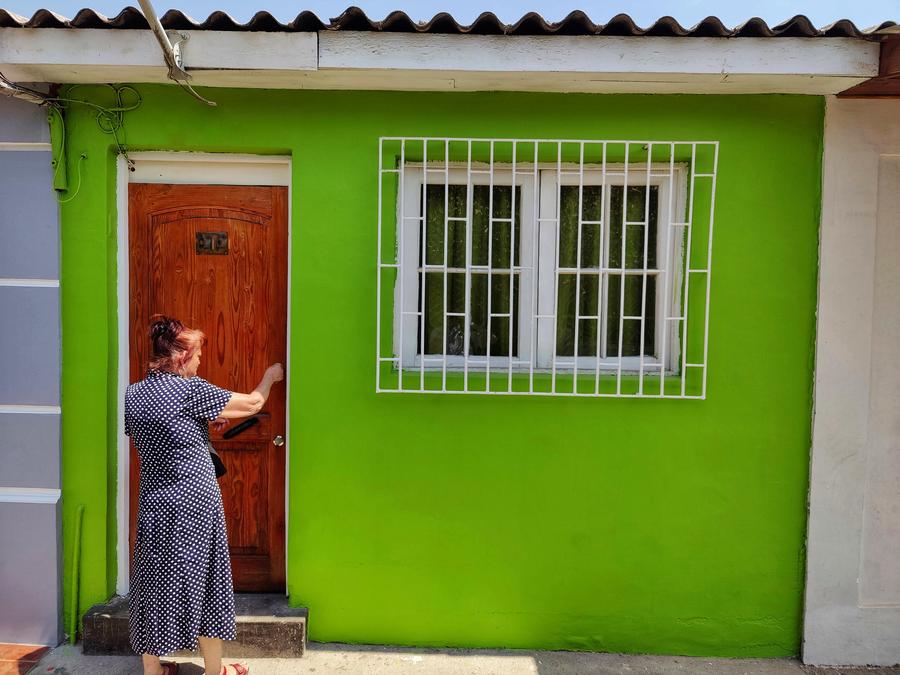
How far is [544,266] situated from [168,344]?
187cm

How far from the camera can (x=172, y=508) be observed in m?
2.69

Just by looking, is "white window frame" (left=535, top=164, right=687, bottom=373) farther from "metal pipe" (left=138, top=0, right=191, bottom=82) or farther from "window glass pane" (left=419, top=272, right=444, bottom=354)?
"metal pipe" (left=138, top=0, right=191, bottom=82)

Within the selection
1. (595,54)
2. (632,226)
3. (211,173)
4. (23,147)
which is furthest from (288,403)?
(595,54)

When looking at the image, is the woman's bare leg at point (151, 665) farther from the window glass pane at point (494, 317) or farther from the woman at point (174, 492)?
the window glass pane at point (494, 317)

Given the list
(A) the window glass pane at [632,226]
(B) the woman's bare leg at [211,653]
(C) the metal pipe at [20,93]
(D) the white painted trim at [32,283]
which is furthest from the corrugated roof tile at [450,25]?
(B) the woman's bare leg at [211,653]

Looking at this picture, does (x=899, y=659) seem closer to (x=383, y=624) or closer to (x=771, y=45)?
(x=383, y=624)

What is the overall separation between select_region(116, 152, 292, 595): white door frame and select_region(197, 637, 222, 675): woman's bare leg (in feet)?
1.97

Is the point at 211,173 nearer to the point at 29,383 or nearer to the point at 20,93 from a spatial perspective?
the point at 20,93

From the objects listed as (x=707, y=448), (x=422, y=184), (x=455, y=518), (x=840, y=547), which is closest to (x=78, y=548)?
(x=455, y=518)

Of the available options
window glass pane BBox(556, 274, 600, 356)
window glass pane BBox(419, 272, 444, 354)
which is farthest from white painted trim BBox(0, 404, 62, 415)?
window glass pane BBox(556, 274, 600, 356)

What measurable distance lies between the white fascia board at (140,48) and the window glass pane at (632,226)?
5.50ft

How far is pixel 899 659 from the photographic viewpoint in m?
3.27

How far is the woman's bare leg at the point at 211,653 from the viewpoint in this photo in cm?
290

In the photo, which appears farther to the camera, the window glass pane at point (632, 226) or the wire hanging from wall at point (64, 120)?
the window glass pane at point (632, 226)
